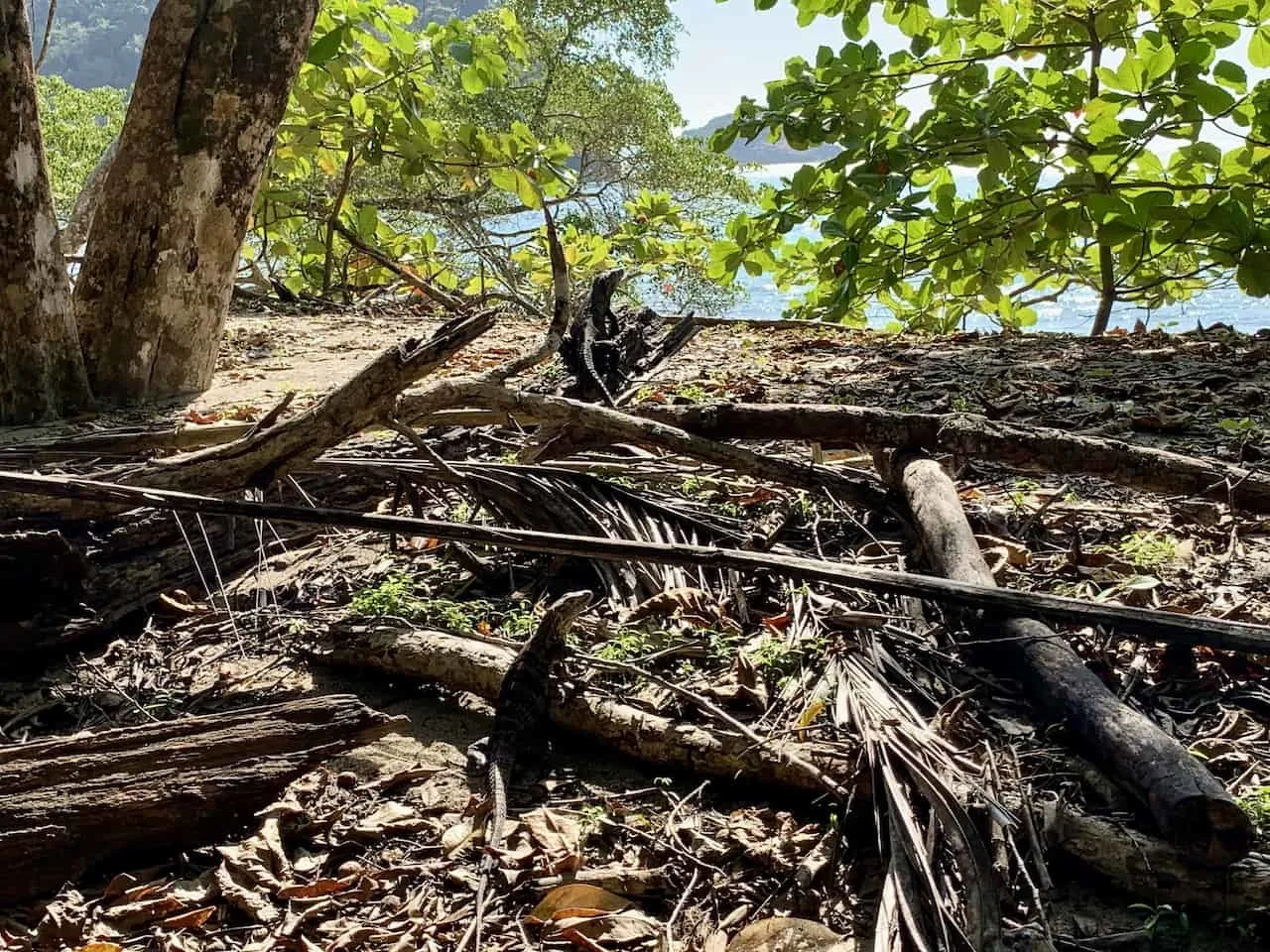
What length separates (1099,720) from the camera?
4.79ft

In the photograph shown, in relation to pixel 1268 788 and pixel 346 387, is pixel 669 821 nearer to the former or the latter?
pixel 1268 788

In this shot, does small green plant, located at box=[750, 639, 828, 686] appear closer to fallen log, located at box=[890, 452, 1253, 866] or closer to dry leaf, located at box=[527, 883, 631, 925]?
fallen log, located at box=[890, 452, 1253, 866]

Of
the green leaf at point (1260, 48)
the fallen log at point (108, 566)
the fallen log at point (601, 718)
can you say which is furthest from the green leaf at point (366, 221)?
the green leaf at point (1260, 48)

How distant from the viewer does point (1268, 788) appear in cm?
139

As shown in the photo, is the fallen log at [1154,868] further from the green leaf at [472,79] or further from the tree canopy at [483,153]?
the green leaf at [472,79]

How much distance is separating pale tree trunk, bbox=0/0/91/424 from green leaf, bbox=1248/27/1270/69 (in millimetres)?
4562

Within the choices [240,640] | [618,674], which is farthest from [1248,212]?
[240,640]

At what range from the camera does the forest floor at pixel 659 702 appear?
1.35 metres

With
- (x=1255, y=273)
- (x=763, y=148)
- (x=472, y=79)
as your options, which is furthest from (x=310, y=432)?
(x=763, y=148)

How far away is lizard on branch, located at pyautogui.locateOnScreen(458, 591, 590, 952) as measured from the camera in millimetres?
1705

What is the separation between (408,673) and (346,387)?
25.9 inches

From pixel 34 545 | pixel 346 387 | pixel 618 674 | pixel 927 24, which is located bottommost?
pixel 618 674

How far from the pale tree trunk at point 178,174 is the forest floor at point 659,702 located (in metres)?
0.57

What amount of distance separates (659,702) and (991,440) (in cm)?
119
